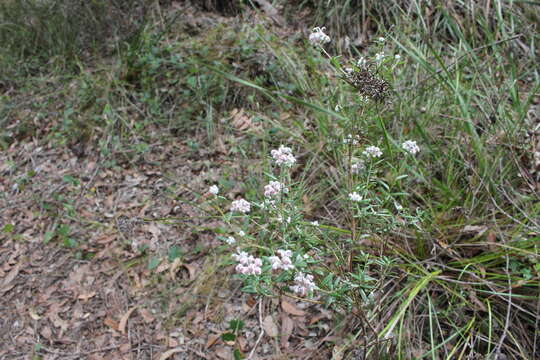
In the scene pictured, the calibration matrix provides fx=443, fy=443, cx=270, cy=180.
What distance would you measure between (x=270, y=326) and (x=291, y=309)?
124 mm

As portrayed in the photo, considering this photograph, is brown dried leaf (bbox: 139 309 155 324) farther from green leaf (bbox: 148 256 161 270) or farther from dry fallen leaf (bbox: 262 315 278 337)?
dry fallen leaf (bbox: 262 315 278 337)

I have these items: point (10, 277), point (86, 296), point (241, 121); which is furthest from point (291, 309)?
point (10, 277)

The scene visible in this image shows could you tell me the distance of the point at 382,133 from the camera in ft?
6.37

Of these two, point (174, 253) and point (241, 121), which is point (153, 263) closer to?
point (174, 253)

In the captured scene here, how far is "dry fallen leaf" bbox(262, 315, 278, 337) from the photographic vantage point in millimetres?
2000

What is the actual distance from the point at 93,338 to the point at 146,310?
0.90ft

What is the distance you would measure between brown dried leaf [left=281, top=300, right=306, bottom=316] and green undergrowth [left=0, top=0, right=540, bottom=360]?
0.68 feet

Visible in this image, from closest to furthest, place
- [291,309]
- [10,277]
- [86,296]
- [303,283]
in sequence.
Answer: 1. [303,283]
2. [291,309]
3. [86,296]
4. [10,277]

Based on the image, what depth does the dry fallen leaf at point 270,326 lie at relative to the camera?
2000 millimetres

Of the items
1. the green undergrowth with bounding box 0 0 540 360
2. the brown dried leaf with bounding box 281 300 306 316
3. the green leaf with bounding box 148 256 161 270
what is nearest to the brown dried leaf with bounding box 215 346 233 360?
the brown dried leaf with bounding box 281 300 306 316

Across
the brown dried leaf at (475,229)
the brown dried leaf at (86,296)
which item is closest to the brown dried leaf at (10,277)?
the brown dried leaf at (86,296)

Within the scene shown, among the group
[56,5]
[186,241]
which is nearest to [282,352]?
[186,241]

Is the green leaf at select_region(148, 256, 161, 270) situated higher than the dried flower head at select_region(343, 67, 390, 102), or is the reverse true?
the dried flower head at select_region(343, 67, 390, 102)

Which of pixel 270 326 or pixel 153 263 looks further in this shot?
pixel 153 263
